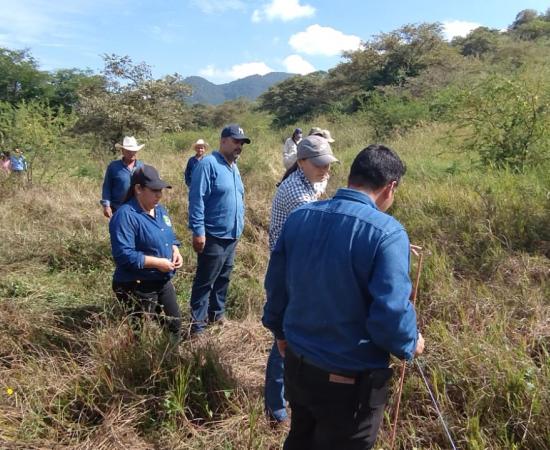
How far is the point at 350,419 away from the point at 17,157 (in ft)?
33.0

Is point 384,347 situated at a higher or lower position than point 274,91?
lower

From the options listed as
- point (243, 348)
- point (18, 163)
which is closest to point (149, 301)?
point (243, 348)

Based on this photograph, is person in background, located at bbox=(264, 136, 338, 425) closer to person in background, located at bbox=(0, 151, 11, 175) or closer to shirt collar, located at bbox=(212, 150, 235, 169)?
A: shirt collar, located at bbox=(212, 150, 235, 169)

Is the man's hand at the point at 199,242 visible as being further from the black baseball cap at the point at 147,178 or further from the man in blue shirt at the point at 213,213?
the black baseball cap at the point at 147,178

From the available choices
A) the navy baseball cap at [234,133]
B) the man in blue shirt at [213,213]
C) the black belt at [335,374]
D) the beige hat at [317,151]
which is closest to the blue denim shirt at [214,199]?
the man in blue shirt at [213,213]

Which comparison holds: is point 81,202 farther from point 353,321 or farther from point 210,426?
point 353,321

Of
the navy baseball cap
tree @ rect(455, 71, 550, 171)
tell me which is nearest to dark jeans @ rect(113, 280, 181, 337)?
the navy baseball cap

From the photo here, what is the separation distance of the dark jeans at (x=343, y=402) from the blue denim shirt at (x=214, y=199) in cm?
213

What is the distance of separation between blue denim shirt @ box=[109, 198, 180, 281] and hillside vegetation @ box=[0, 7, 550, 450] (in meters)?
0.39

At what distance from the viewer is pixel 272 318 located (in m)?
2.16

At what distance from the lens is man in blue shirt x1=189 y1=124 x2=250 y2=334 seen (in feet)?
12.5

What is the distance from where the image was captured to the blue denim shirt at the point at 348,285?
1.65 m

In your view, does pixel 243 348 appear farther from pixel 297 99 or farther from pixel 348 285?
pixel 297 99

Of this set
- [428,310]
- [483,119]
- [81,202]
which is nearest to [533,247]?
[428,310]
